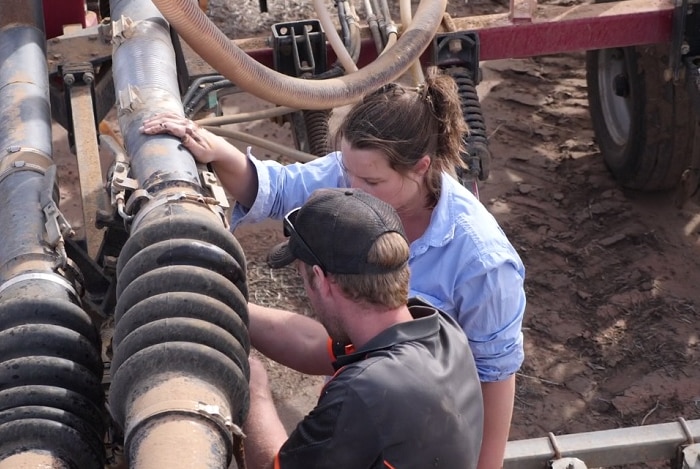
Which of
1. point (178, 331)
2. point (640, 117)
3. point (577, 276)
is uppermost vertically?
point (178, 331)

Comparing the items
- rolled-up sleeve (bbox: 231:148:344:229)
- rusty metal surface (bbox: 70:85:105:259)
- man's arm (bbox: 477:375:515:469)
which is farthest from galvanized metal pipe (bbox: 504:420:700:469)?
rusty metal surface (bbox: 70:85:105:259)

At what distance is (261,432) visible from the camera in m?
2.12

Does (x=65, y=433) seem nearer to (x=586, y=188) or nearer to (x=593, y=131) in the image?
(x=586, y=188)

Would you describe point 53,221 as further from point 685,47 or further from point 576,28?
point 685,47

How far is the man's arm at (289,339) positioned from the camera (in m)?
2.36

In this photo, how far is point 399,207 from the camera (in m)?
2.43

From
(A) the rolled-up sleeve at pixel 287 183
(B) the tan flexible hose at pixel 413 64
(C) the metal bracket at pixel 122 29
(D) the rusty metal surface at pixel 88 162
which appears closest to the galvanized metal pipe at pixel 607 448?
(A) the rolled-up sleeve at pixel 287 183

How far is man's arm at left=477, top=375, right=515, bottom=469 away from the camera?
2467mm

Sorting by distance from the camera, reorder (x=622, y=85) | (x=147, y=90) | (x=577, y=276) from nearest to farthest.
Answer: (x=147, y=90) < (x=577, y=276) < (x=622, y=85)

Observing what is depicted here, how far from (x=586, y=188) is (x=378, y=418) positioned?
147 inches

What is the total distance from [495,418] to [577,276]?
2480 millimetres

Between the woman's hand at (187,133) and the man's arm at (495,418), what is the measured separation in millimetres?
804

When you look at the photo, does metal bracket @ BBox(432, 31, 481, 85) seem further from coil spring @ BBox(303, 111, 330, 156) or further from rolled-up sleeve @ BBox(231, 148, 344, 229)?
rolled-up sleeve @ BBox(231, 148, 344, 229)

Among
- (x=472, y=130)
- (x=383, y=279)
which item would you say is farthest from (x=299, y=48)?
(x=383, y=279)
